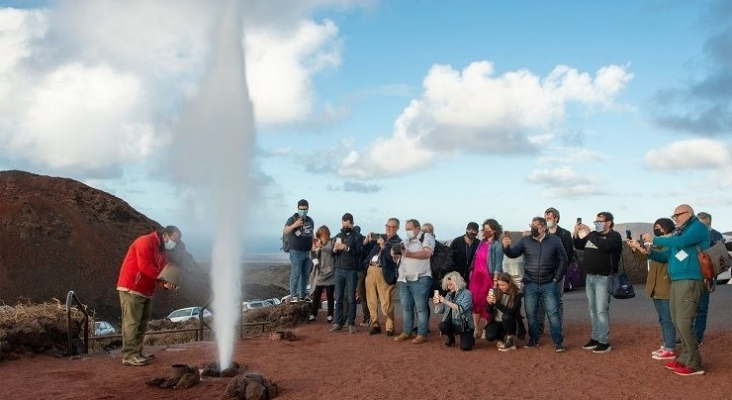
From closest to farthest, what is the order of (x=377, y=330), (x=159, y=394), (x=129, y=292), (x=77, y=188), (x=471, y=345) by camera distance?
(x=159, y=394), (x=129, y=292), (x=471, y=345), (x=377, y=330), (x=77, y=188)

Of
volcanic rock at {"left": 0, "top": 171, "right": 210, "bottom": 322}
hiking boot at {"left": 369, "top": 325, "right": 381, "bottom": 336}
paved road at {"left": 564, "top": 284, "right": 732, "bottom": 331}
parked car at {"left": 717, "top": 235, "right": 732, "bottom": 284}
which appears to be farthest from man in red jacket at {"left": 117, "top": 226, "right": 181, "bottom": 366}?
volcanic rock at {"left": 0, "top": 171, "right": 210, "bottom": 322}

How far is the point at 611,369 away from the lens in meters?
8.36

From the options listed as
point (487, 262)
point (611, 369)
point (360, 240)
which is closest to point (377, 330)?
point (360, 240)

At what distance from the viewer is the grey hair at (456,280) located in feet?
33.6

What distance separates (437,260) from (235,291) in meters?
3.61

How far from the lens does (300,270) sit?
44.8ft

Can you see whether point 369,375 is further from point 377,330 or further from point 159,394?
Answer: point 377,330

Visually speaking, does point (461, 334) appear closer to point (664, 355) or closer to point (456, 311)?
point (456, 311)

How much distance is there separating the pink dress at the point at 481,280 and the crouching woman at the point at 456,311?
18cm

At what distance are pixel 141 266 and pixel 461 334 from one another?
4944 millimetres

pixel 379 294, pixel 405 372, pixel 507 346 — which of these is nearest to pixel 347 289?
pixel 379 294

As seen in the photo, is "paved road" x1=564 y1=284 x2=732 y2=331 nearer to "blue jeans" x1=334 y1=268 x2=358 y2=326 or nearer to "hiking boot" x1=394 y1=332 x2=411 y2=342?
"hiking boot" x1=394 y1=332 x2=411 y2=342

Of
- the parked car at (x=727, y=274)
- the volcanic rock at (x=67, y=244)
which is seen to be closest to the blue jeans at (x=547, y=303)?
the parked car at (x=727, y=274)

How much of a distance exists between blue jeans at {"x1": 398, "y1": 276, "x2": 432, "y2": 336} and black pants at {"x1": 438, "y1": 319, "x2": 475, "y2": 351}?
48 cm
